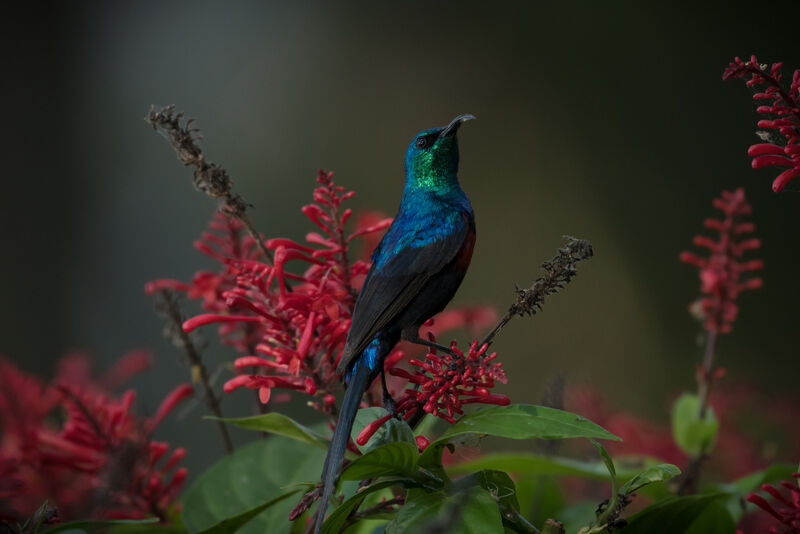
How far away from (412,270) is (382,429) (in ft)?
0.50

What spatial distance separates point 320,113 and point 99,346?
134cm

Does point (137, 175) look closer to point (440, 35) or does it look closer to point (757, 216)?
point (440, 35)

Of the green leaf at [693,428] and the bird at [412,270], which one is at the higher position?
the bird at [412,270]

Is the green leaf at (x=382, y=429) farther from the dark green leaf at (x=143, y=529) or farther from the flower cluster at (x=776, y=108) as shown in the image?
the flower cluster at (x=776, y=108)

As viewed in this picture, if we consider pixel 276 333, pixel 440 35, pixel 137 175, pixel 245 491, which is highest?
pixel 440 35

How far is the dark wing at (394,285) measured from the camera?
0.58 meters

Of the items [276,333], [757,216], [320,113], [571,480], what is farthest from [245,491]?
[320,113]

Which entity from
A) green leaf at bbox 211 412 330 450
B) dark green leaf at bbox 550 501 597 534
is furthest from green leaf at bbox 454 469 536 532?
dark green leaf at bbox 550 501 597 534

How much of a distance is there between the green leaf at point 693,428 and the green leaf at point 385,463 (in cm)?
44

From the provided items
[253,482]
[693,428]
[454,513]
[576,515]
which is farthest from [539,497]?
[454,513]

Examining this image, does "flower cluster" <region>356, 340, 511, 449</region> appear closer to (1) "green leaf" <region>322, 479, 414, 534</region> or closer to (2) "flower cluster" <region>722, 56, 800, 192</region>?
(1) "green leaf" <region>322, 479, 414, 534</region>

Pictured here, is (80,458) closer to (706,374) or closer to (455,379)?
(455,379)

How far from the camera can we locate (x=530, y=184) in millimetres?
3072

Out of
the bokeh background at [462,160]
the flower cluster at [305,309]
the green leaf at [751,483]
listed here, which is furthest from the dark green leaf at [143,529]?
the bokeh background at [462,160]
